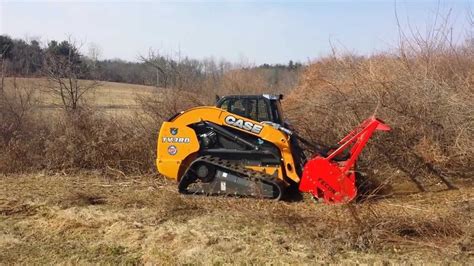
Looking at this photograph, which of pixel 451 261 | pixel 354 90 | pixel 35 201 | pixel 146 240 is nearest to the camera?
pixel 451 261

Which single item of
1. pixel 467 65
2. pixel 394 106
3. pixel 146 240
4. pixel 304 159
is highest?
pixel 467 65

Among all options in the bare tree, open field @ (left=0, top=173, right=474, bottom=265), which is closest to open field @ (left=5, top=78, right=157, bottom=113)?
the bare tree

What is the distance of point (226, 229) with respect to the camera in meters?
6.61

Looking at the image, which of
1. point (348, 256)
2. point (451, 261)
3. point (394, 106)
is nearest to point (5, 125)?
point (394, 106)

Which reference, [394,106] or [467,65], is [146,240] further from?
[467,65]

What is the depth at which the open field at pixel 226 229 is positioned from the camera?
5.76 metres

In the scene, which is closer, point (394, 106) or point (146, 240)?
point (146, 240)

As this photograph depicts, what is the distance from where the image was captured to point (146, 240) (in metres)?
6.35

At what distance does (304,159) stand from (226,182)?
1326 millimetres

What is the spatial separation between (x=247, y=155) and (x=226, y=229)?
2.11 metres

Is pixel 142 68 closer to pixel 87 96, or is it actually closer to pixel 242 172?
pixel 87 96

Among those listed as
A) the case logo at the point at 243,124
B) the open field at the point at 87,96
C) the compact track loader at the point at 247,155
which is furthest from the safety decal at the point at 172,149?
the open field at the point at 87,96

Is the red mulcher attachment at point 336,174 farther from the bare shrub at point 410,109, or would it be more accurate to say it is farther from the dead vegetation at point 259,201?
the bare shrub at point 410,109

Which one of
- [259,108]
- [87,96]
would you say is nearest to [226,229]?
[259,108]
